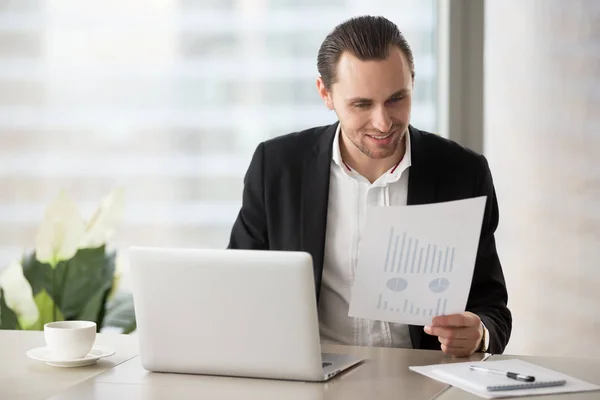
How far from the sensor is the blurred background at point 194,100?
3.40 meters

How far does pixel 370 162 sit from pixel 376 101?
225 millimetres

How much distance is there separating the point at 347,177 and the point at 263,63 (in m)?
1.38

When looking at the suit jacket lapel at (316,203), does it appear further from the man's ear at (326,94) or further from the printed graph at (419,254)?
the printed graph at (419,254)

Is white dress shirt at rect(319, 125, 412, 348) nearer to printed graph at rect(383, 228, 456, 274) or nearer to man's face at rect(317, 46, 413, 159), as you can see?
man's face at rect(317, 46, 413, 159)

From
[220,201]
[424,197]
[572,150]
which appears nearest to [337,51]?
[424,197]

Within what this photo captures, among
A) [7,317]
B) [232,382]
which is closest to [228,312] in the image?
[232,382]

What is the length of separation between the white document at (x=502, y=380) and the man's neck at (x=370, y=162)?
29.0 inches

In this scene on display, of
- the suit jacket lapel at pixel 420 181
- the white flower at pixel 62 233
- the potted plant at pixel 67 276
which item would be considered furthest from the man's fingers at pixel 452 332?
the white flower at pixel 62 233

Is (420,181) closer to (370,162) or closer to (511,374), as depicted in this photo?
(370,162)

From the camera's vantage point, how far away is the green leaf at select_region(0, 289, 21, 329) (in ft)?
10.4

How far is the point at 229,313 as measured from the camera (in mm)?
1612

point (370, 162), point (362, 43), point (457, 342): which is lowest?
point (457, 342)

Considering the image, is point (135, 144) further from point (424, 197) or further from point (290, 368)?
point (290, 368)

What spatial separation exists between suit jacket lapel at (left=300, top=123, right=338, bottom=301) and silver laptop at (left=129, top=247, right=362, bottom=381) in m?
0.56
